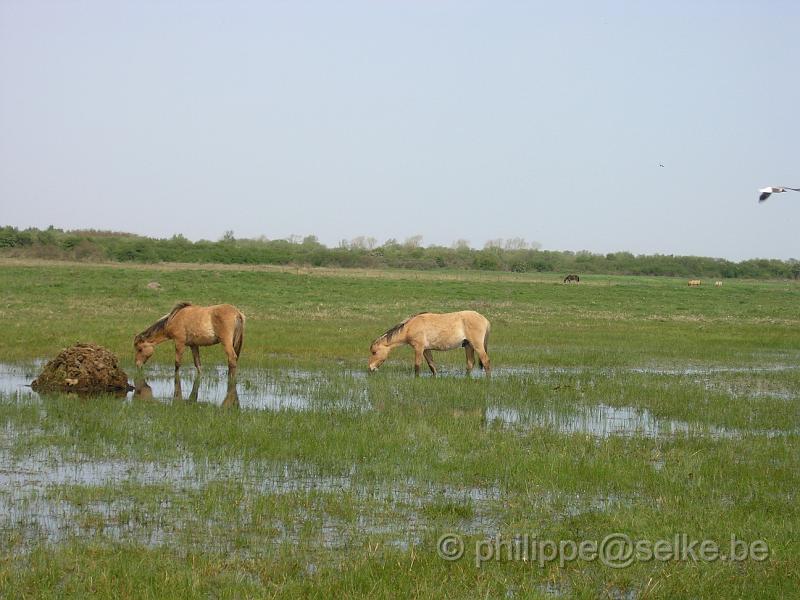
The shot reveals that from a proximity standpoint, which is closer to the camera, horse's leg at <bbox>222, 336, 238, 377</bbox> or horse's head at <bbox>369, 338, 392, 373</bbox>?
horse's leg at <bbox>222, 336, 238, 377</bbox>

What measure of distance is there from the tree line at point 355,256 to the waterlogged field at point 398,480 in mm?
54082

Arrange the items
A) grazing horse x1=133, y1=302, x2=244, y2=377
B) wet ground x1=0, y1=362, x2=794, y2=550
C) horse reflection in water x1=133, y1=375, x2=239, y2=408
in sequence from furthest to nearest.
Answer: grazing horse x1=133, y1=302, x2=244, y2=377
horse reflection in water x1=133, y1=375, x2=239, y2=408
wet ground x1=0, y1=362, x2=794, y2=550

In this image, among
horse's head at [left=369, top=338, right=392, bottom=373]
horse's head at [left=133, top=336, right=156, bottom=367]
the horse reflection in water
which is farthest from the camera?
horse's head at [left=369, top=338, right=392, bottom=373]

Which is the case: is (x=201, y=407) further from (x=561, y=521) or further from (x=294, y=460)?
(x=561, y=521)

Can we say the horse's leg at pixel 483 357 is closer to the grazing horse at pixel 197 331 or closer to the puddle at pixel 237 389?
the puddle at pixel 237 389

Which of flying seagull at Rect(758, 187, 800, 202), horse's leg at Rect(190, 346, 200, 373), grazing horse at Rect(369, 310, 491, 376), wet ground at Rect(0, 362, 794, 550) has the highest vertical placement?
flying seagull at Rect(758, 187, 800, 202)

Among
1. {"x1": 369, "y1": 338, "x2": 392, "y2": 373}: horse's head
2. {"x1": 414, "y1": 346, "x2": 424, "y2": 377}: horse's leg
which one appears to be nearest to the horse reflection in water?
{"x1": 369, "y1": 338, "x2": 392, "y2": 373}: horse's head

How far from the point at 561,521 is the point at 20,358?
14.0 metres

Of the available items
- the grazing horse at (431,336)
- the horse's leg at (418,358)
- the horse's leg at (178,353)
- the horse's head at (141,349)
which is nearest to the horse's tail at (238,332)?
the horse's leg at (178,353)

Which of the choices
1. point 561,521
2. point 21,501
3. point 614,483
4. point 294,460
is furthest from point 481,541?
point 21,501

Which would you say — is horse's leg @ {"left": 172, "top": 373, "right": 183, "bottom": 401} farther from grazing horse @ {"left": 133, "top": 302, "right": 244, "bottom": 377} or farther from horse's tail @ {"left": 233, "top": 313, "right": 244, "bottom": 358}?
horse's tail @ {"left": 233, "top": 313, "right": 244, "bottom": 358}
